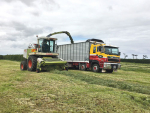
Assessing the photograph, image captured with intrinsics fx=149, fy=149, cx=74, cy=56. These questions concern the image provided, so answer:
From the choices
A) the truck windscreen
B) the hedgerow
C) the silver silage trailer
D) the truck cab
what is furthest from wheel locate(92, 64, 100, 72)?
the hedgerow

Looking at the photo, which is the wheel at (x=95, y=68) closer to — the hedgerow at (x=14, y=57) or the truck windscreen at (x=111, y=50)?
the truck windscreen at (x=111, y=50)

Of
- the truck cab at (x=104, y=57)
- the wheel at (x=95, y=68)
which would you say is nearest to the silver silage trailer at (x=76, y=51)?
the truck cab at (x=104, y=57)

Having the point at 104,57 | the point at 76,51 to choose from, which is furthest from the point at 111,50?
the point at 76,51

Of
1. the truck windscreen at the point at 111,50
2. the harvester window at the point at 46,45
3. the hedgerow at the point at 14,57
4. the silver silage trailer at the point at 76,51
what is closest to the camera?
the truck windscreen at the point at 111,50

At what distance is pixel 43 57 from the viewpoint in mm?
14617

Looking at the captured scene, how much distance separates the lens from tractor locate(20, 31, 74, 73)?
13219mm

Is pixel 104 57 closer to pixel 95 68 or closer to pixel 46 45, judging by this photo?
pixel 95 68

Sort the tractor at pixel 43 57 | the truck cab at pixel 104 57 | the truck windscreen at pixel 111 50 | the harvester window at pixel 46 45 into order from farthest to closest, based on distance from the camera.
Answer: the harvester window at pixel 46 45 < the truck windscreen at pixel 111 50 < the truck cab at pixel 104 57 < the tractor at pixel 43 57

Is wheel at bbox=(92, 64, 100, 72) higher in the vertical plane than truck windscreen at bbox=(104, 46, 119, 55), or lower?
lower

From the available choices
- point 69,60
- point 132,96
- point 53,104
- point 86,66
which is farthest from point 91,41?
point 53,104

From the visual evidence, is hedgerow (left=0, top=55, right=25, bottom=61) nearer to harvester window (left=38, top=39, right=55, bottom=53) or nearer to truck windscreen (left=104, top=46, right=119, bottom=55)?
harvester window (left=38, top=39, right=55, bottom=53)

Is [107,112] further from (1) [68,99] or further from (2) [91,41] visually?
(2) [91,41]

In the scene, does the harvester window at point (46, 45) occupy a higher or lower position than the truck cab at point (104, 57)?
higher

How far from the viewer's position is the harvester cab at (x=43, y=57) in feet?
43.4
